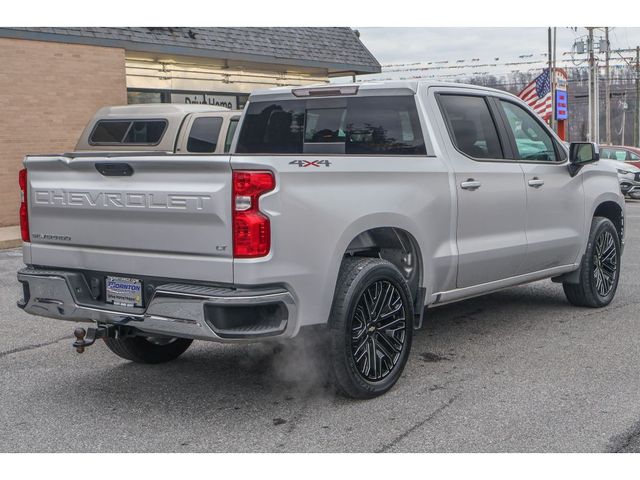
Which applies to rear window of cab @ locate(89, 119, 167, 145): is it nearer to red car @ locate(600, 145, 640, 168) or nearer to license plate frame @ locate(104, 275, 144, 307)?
license plate frame @ locate(104, 275, 144, 307)

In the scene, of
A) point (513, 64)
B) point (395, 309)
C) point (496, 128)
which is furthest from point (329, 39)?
point (513, 64)

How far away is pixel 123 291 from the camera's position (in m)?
5.02

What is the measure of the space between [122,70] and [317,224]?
46.6 feet

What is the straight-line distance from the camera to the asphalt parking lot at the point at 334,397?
459 cm

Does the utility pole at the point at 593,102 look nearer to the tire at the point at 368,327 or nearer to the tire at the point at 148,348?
the tire at the point at 148,348

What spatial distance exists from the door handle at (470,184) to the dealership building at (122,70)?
12.0m

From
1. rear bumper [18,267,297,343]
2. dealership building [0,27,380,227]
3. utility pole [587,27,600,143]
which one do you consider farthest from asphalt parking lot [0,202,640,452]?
utility pole [587,27,600,143]

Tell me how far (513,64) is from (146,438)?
77.1 meters

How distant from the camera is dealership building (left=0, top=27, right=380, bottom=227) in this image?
16.1 metres

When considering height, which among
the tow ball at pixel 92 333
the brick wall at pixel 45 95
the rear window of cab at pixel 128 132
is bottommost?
the tow ball at pixel 92 333

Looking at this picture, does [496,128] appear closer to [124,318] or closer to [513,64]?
[124,318]

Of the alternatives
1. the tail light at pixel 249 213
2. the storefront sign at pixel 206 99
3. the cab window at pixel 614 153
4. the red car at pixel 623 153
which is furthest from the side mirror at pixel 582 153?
the cab window at pixel 614 153

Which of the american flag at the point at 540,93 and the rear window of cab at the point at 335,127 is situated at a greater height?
the american flag at the point at 540,93

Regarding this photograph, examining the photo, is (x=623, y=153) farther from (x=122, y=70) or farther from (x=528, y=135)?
(x=528, y=135)
